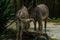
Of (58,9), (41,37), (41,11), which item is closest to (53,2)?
(58,9)

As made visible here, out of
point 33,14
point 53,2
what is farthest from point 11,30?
point 53,2

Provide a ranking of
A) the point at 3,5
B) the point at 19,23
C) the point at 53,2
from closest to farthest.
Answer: the point at 19,23 → the point at 3,5 → the point at 53,2

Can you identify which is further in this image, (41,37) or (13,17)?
(13,17)

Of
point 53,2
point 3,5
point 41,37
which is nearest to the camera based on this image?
point 41,37

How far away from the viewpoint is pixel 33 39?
7.11 m

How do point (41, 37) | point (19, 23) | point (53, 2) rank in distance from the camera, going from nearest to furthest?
point (19, 23)
point (41, 37)
point (53, 2)

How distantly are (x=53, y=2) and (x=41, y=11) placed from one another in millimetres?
5694

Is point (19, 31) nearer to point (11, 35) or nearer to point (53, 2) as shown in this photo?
point (11, 35)

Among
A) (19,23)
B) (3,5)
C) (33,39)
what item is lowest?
(33,39)

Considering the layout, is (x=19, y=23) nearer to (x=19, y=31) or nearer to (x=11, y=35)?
(x=19, y=31)

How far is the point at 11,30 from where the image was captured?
8.08 metres

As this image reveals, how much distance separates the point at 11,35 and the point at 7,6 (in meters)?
1.04

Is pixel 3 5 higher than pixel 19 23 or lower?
higher

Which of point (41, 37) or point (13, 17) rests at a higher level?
point (13, 17)
